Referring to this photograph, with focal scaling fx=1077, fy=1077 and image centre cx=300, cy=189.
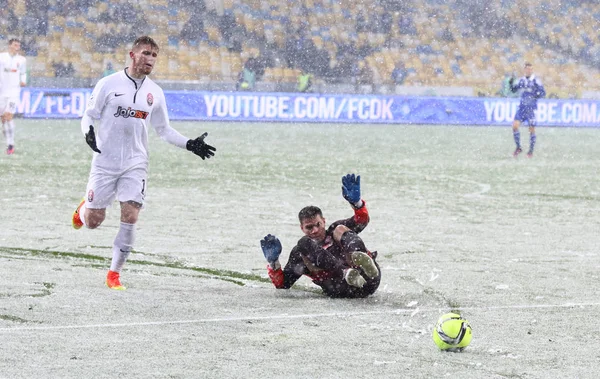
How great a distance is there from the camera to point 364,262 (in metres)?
7.01

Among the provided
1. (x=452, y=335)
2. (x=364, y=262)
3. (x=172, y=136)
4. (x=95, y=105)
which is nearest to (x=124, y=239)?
(x=172, y=136)

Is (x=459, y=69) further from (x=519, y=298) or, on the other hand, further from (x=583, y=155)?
(x=519, y=298)

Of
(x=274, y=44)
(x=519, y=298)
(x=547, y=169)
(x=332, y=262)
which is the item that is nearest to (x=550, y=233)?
(x=519, y=298)

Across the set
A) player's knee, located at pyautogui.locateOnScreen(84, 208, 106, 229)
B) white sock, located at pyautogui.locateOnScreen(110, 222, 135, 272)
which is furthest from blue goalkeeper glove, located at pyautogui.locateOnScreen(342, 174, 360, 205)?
player's knee, located at pyautogui.locateOnScreen(84, 208, 106, 229)

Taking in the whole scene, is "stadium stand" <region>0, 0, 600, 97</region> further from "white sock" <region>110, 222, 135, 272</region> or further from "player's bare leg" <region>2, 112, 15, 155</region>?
"white sock" <region>110, 222, 135, 272</region>

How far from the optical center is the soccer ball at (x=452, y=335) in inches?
223

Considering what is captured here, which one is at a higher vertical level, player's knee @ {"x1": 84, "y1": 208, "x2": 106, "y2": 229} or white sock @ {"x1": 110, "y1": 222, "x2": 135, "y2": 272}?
player's knee @ {"x1": 84, "y1": 208, "x2": 106, "y2": 229}

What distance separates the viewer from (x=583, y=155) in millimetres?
24094

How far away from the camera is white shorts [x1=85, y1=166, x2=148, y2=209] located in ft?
25.3

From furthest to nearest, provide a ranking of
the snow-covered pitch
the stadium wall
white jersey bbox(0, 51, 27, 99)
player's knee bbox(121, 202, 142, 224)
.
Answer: the stadium wall < white jersey bbox(0, 51, 27, 99) < player's knee bbox(121, 202, 142, 224) < the snow-covered pitch

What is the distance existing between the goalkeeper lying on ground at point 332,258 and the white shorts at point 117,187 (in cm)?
111

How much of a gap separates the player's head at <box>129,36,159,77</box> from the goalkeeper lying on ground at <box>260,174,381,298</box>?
1.52m

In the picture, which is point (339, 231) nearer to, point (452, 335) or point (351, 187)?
point (351, 187)

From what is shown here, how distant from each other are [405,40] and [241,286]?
3470 cm
